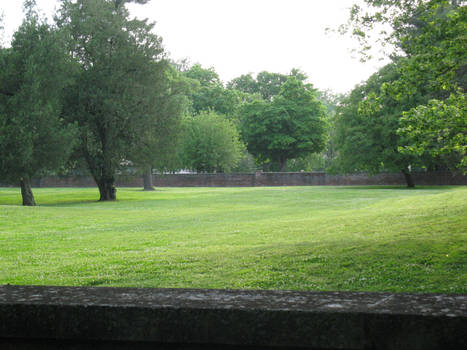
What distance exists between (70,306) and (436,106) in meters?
11.8

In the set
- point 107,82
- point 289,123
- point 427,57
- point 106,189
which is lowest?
point 106,189

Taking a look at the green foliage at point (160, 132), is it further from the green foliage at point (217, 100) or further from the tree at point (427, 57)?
the green foliage at point (217, 100)

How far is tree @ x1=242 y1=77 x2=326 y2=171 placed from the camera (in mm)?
78812

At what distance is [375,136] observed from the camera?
1987 inches

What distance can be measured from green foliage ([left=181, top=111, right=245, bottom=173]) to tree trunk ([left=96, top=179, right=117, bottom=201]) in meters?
33.3

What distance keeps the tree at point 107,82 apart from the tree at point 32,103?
3.34 m

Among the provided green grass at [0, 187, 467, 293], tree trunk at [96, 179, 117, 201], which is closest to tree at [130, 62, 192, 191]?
tree trunk at [96, 179, 117, 201]

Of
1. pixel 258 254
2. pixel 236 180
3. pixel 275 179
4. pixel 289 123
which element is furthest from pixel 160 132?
pixel 289 123

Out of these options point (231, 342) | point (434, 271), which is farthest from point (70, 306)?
point (434, 271)

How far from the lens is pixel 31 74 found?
31.1 metres

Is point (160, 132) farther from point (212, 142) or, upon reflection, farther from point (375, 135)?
point (212, 142)

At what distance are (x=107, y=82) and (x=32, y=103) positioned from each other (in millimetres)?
6874

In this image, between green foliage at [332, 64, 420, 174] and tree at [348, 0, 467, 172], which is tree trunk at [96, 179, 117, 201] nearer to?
green foliage at [332, 64, 420, 174]

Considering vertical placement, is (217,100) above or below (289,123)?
above
